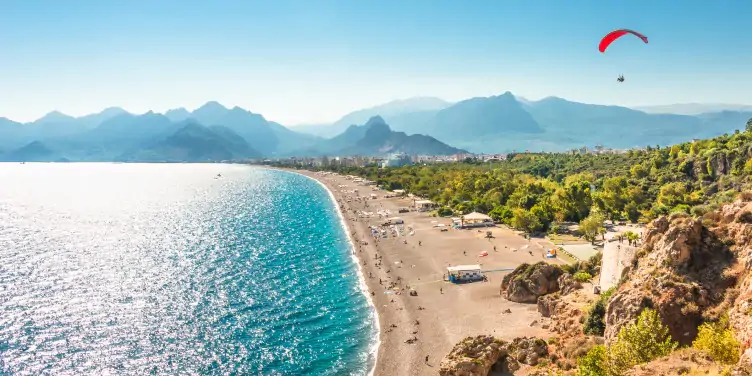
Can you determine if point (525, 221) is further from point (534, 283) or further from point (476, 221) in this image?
point (534, 283)

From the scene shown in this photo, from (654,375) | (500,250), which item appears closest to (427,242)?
(500,250)

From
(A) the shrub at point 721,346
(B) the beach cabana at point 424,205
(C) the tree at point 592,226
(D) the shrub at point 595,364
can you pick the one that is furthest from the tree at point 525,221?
(A) the shrub at point 721,346

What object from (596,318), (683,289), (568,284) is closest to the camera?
(683,289)

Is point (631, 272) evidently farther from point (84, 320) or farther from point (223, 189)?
point (223, 189)

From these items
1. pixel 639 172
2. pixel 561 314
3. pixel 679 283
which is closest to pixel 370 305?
pixel 561 314

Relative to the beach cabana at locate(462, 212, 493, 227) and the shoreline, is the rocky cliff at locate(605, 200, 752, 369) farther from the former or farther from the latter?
the beach cabana at locate(462, 212, 493, 227)

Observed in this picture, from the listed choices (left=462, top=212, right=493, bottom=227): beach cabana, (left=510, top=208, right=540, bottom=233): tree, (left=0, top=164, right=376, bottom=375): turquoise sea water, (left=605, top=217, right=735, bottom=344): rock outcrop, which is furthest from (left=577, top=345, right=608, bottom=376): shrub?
(left=462, top=212, right=493, bottom=227): beach cabana

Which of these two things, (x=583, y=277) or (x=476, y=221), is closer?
(x=583, y=277)
